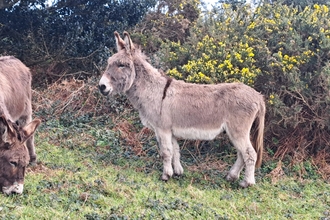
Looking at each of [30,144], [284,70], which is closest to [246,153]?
[284,70]

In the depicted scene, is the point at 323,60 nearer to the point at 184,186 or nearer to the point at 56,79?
the point at 184,186

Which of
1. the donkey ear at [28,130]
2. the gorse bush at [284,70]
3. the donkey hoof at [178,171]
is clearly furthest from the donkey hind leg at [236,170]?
the donkey ear at [28,130]

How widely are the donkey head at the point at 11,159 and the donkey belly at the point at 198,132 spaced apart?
96.5 inches

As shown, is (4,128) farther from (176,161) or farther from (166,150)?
(176,161)

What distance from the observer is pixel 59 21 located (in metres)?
10.5

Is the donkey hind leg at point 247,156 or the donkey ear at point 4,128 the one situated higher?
the donkey ear at point 4,128

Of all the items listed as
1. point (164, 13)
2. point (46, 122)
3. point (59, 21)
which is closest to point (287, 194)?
point (46, 122)

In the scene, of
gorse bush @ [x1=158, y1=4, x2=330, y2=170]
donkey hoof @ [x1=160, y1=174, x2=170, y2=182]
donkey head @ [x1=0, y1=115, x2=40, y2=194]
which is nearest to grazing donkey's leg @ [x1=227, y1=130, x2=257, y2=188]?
donkey hoof @ [x1=160, y1=174, x2=170, y2=182]

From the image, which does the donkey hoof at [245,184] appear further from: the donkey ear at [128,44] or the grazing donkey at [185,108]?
the donkey ear at [128,44]

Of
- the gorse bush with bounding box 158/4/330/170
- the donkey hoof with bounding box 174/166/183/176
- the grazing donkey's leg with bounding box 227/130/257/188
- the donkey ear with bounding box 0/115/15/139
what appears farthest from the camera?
the gorse bush with bounding box 158/4/330/170

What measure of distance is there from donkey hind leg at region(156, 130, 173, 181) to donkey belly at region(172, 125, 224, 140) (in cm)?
15

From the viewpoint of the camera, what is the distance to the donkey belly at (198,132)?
6848 millimetres

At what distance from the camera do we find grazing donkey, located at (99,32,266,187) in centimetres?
684

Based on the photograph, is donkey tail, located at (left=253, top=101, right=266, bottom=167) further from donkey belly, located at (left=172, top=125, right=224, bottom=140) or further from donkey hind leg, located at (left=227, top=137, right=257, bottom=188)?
donkey belly, located at (left=172, top=125, right=224, bottom=140)
